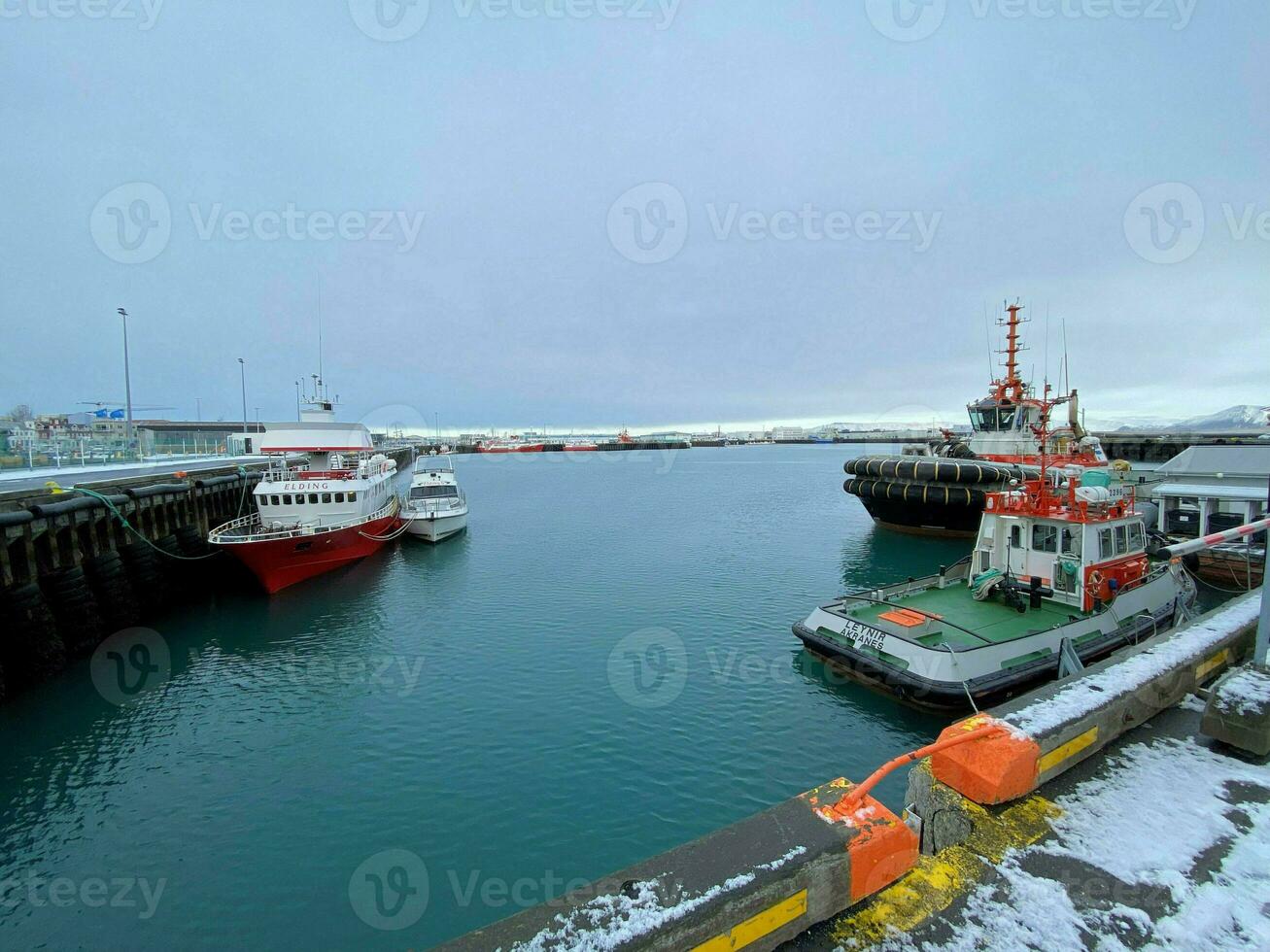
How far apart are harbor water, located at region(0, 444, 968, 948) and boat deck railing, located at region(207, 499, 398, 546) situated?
2.78m

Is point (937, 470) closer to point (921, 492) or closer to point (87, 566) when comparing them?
point (921, 492)

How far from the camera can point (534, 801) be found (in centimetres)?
1074

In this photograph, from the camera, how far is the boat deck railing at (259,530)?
964 inches

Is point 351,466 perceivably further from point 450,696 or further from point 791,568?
point 791,568

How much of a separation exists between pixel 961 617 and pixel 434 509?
107 ft

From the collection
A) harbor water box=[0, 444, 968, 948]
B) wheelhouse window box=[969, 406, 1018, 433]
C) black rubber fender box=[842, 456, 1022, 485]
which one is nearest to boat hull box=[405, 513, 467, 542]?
harbor water box=[0, 444, 968, 948]

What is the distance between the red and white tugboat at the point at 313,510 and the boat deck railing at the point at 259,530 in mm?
36

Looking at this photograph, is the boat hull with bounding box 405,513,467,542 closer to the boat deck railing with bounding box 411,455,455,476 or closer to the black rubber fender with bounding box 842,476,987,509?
the boat deck railing with bounding box 411,455,455,476

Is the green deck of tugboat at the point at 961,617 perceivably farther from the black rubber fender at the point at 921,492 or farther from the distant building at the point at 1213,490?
the black rubber fender at the point at 921,492

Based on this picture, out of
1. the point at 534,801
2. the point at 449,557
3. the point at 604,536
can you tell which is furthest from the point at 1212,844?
the point at 604,536

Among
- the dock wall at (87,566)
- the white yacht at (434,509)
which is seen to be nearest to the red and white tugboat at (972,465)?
the white yacht at (434,509)

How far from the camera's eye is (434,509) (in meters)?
38.6

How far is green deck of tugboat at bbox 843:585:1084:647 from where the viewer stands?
13.2m

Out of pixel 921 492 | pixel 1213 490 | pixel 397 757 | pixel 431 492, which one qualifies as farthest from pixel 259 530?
pixel 1213 490
